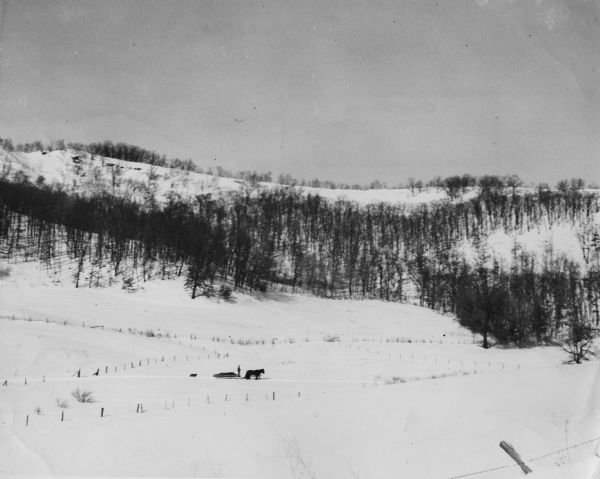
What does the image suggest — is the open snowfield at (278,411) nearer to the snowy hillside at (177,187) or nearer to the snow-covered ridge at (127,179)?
the snowy hillside at (177,187)

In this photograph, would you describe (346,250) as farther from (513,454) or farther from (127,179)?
(513,454)

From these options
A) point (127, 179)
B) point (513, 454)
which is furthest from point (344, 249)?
point (513, 454)

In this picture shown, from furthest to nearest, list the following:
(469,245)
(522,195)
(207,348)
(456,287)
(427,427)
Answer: (522,195), (469,245), (456,287), (207,348), (427,427)

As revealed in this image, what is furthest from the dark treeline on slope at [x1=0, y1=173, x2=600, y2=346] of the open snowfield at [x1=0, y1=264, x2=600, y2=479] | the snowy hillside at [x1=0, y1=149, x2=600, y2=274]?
the open snowfield at [x1=0, y1=264, x2=600, y2=479]

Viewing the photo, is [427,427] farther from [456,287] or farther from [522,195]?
[522,195]

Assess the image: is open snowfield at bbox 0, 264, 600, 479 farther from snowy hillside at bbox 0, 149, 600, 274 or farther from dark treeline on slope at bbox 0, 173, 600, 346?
snowy hillside at bbox 0, 149, 600, 274

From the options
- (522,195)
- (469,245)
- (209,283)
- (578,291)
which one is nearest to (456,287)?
(578,291)
